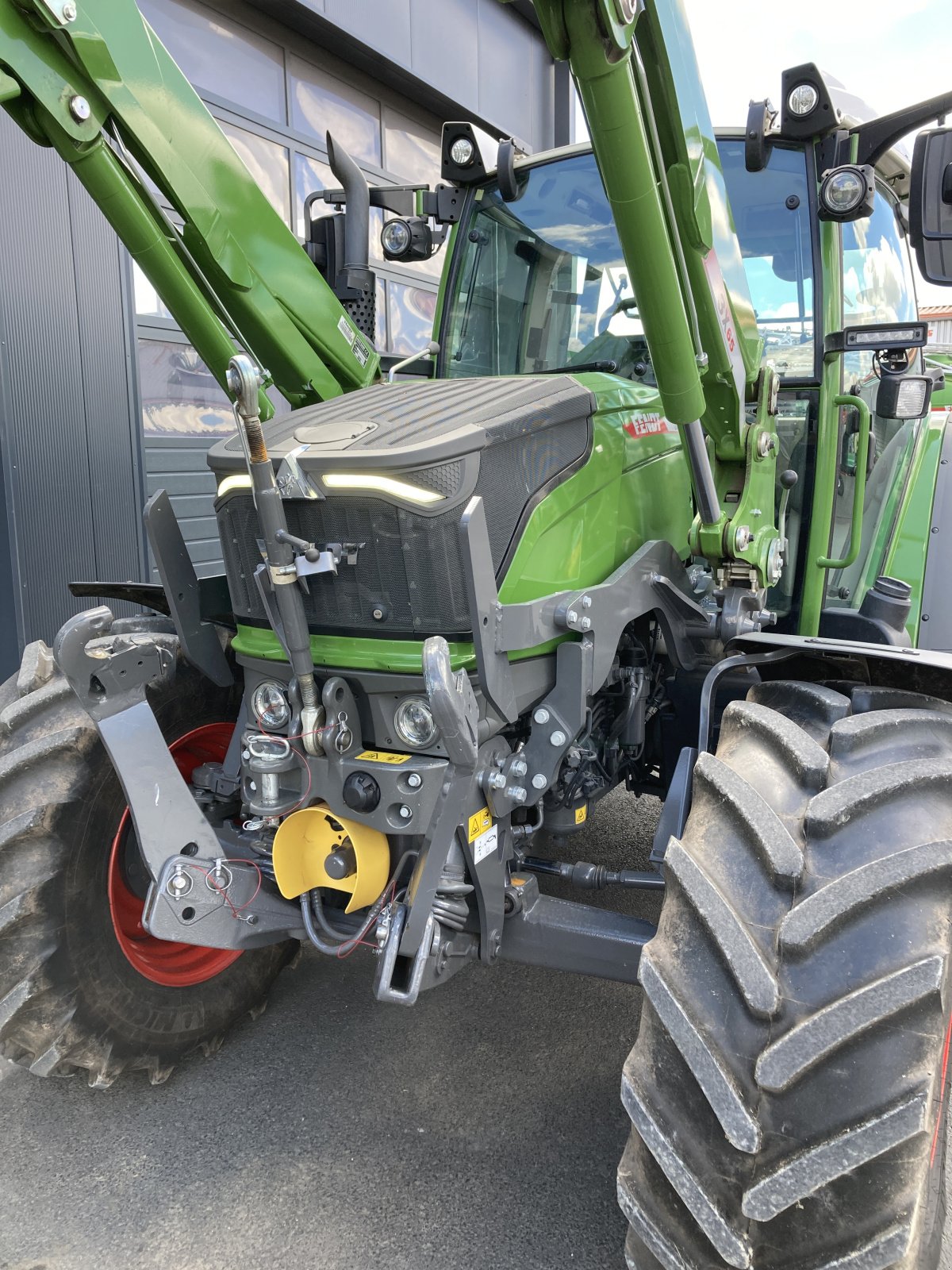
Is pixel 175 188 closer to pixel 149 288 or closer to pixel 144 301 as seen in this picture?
pixel 144 301

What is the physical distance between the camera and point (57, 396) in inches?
211

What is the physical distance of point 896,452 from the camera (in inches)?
140

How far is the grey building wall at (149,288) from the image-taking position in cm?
515

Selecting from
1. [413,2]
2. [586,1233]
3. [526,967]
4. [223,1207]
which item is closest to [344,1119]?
[223,1207]

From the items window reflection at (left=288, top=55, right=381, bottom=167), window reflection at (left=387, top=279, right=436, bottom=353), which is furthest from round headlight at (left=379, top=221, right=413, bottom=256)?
window reflection at (left=387, top=279, right=436, bottom=353)

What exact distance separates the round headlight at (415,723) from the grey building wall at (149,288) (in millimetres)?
3850

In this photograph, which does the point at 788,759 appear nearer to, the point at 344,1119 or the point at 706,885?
the point at 706,885

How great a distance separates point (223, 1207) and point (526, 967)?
4.20 ft

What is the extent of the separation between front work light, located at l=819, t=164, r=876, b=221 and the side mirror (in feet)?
1.46

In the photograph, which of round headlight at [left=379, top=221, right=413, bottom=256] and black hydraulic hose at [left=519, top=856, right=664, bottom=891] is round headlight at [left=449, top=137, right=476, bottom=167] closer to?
round headlight at [left=379, top=221, right=413, bottom=256]

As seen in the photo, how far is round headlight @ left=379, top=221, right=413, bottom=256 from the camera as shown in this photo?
327 cm

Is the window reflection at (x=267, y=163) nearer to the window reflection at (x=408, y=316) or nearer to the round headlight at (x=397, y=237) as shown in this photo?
the window reflection at (x=408, y=316)

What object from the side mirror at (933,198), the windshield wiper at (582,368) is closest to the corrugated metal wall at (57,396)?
the windshield wiper at (582,368)

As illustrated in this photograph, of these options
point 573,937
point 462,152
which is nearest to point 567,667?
point 573,937
